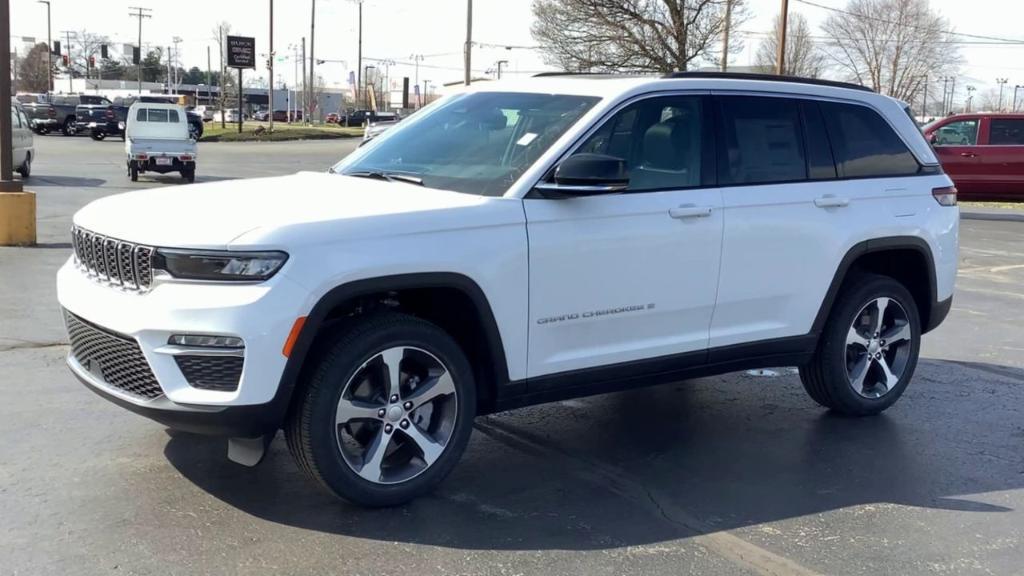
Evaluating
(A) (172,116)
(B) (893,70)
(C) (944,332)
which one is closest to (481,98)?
(C) (944,332)

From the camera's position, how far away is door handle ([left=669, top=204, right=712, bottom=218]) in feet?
17.1

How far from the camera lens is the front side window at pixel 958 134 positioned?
2100 centimetres

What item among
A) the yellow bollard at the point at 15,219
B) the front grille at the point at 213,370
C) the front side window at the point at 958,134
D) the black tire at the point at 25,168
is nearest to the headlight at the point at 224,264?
the front grille at the point at 213,370

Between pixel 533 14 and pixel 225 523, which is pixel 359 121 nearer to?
pixel 533 14

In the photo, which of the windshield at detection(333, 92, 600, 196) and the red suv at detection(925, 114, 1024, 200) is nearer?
the windshield at detection(333, 92, 600, 196)

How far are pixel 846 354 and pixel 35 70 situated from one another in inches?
5045

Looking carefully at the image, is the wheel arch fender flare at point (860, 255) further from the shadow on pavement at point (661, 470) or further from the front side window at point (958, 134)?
the front side window at point (958, 134)

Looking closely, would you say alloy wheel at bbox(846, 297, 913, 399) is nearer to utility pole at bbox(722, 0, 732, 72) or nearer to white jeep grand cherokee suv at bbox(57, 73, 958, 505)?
white jeep grand cherokee suv at bbox(57, 73, 958, 505)

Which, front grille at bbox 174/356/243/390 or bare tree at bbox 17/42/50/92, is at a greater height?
bare tree at bbox 17/42/50/92

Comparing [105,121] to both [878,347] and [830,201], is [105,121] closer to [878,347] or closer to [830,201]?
[878,347]

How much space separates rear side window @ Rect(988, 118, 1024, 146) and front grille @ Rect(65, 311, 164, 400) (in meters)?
20.0

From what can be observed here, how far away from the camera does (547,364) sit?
4.91 metres

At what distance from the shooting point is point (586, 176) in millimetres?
4699

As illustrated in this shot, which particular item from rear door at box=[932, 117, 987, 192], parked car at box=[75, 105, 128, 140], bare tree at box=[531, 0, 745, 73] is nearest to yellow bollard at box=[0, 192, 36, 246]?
rear door at box=[932, 117, 987, 192]
